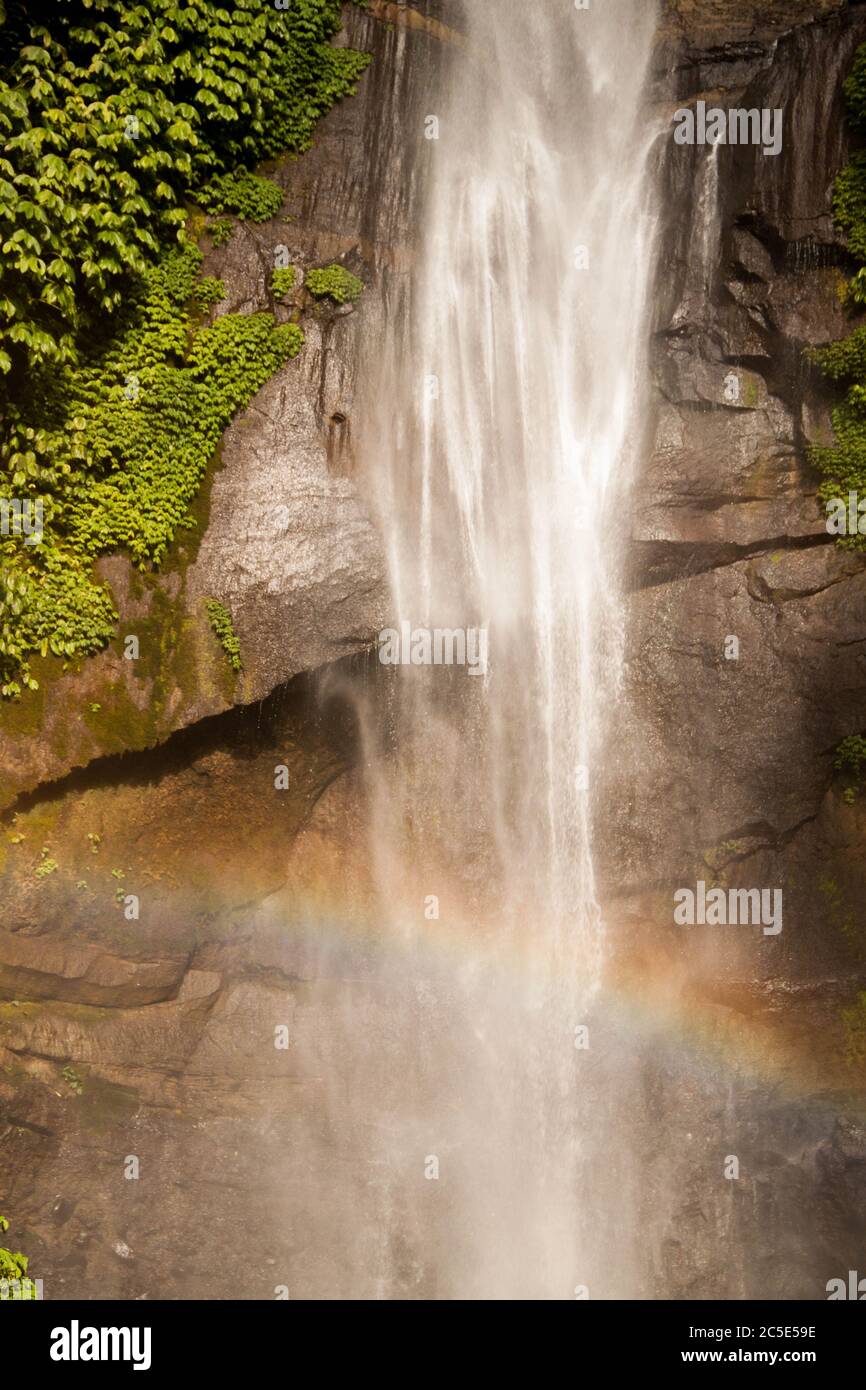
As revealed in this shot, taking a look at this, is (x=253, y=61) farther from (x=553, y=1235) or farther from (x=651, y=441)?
(x=553, y=1235)

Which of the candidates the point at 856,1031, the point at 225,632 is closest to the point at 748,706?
the point at 856,1031

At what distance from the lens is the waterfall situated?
9.00 meters

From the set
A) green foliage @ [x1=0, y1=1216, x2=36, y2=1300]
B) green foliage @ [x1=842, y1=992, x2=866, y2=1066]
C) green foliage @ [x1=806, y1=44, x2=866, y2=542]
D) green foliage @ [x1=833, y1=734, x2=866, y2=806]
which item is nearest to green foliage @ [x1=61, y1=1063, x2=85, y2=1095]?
green foliage @ [x1=0, y1=1216, x2=36, y2=1300]

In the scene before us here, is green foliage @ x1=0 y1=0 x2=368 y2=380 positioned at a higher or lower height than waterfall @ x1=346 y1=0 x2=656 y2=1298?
higher

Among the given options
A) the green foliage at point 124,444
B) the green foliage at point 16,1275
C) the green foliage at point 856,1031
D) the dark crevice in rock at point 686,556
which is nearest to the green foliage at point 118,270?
the green foliage at point 124,444

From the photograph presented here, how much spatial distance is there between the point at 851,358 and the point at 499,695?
423cm

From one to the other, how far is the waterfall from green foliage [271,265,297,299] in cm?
95

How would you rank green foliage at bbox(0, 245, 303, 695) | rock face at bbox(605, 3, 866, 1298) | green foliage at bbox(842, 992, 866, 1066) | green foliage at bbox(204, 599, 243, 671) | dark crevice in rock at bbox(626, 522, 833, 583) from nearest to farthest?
green foliage at bbox(0, 245, 303, 695) < green foliage at bbox(204, 599, 243, 671) < rock face at bbox(605, 3, 866, 1298) < dark crevice in rock at bbox(626, 522, 833, 583) < green foliage at bbox(842, 992, 866, 1066)

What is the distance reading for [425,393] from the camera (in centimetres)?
909

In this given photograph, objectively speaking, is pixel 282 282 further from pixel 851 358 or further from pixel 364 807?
pixel 851 358

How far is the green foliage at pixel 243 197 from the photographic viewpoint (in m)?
8.73

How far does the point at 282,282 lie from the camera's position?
877 cm

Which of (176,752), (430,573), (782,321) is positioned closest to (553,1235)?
(176,752)

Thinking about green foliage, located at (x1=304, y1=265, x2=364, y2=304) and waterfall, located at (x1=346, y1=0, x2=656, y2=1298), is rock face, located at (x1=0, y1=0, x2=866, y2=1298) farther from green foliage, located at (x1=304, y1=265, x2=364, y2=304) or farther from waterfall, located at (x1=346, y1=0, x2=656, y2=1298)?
waterfall, located at (x1=346, y1=0, x2=656, y2=1298)
